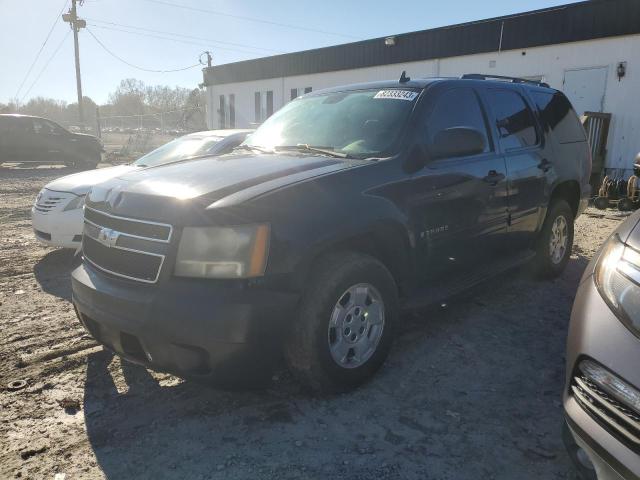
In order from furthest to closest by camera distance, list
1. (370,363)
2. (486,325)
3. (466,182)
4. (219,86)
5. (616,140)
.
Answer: (219,86) → (616,140) → (486,325) → (466,182) → (370,363)

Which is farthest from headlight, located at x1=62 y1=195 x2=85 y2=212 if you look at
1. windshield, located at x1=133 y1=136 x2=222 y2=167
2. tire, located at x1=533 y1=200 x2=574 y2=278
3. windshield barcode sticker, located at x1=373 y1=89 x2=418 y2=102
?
tire, located at x1=533 y1=200 x2=574 y2=278

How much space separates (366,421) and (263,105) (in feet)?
84.3

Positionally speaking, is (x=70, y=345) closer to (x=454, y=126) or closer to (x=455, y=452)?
(x=455, y=452)

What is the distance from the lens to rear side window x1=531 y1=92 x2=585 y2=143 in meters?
4.90

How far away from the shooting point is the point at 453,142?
3451 mm

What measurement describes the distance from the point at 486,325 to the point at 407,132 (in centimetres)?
183

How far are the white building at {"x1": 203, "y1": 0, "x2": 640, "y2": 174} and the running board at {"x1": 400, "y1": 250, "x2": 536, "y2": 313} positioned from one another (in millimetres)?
10333

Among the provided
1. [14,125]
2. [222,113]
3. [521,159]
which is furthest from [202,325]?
[222,113]

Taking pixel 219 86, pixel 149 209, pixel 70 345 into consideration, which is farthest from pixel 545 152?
pixel 219 86

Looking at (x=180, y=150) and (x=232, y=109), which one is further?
(x=232, y=109)

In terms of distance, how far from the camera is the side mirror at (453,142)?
3.41 meters

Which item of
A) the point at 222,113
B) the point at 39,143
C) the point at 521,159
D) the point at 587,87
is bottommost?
the point at 39,143

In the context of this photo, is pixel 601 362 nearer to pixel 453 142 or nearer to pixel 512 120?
pixel 453 142

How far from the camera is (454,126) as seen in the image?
3727 mm
